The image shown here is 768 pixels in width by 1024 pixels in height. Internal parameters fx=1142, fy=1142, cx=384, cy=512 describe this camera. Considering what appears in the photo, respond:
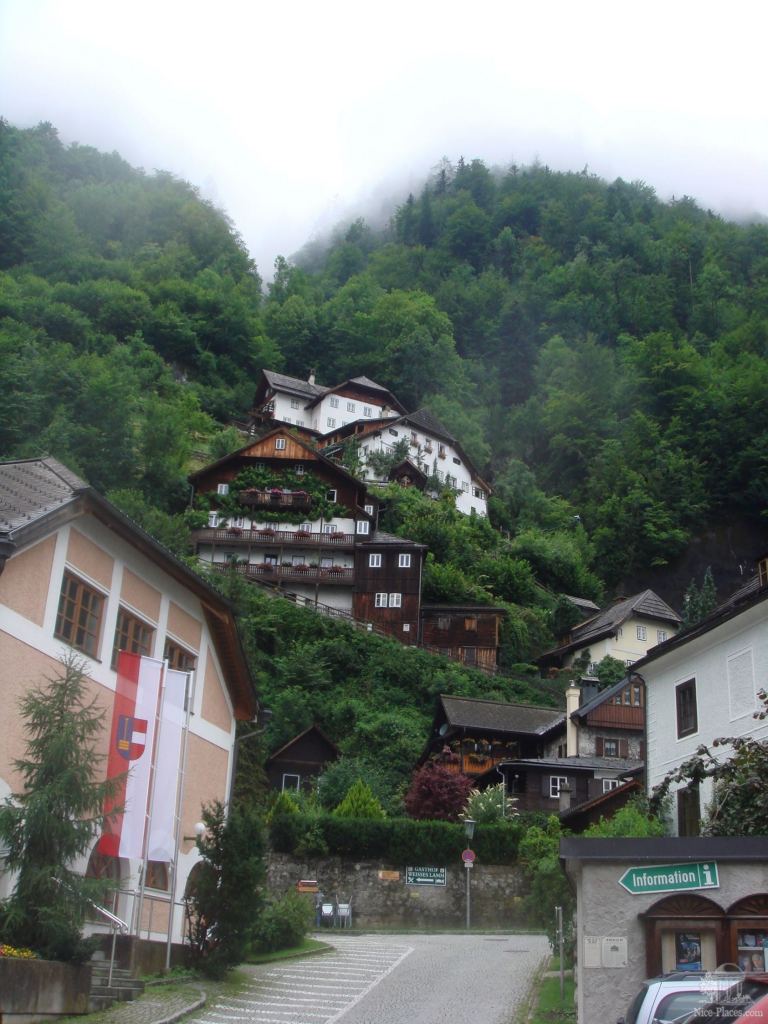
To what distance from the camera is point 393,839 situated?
123 feet

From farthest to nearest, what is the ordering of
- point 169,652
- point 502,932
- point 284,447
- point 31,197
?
point 31,197 < point 284,447 < point 502,932 < point 169,652

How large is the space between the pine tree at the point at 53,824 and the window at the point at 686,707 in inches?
598

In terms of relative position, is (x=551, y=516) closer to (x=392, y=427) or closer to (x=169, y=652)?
(x=392, y=427)

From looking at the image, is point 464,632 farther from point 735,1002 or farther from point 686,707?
point 735,1002

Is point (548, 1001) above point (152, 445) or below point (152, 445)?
below

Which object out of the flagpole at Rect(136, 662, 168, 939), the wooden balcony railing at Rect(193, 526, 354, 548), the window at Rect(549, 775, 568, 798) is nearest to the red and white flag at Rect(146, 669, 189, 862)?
the flagpole at Rect(136, 662, 168, 939)

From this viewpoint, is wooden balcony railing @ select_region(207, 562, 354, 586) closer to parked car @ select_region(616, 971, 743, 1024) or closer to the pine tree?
the pine tree

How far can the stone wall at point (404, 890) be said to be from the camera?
36438 millimetres

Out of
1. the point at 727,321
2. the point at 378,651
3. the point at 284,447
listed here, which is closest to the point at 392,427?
the point at 284,447

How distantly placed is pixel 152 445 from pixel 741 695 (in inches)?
2355

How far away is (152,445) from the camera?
258 feet

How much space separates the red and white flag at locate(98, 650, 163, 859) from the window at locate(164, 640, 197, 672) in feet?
5.69

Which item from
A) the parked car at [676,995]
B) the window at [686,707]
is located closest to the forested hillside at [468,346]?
the window at [686,707]

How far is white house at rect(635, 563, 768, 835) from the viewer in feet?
77.9
